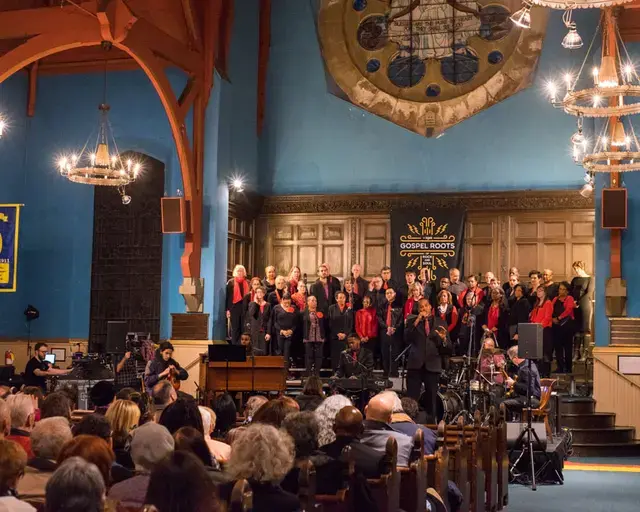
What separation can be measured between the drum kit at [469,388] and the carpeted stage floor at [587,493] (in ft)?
4.08

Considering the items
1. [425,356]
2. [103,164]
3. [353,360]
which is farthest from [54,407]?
[103,164]

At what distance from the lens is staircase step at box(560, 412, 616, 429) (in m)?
13.5

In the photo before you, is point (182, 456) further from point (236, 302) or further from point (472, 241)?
point (472, 241)

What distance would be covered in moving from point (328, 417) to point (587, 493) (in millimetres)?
5028

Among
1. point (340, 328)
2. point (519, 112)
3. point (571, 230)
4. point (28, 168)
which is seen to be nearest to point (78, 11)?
point (28, 168)

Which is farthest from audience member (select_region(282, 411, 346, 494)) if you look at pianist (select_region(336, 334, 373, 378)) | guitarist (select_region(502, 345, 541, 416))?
pianist (select_region(336, 334, 373, 378))

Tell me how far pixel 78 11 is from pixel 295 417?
378 inches

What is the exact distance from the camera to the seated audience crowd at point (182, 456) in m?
2.88

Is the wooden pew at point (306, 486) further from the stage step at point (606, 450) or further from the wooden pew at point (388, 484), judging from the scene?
the stage step at point (606, 450)

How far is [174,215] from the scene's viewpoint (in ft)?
50.3

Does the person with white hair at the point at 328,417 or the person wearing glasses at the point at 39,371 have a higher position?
the person with white hair at the point at 328,417

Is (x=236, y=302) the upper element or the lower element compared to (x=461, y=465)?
A: upper

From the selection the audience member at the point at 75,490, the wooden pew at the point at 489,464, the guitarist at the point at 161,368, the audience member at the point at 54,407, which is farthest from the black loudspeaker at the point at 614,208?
the audience member at the point at 75,490

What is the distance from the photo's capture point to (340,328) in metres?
15.0
